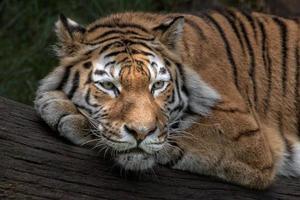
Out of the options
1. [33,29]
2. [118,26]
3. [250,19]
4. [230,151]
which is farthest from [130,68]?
[33,29]

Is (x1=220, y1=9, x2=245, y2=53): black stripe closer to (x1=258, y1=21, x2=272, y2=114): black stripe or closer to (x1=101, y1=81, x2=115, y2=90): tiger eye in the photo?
(x1=258, y1=21, x2=272, y2=114): black stripe

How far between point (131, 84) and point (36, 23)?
3516mm

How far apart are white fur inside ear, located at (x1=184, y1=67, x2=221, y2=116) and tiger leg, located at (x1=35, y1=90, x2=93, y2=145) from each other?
511mm

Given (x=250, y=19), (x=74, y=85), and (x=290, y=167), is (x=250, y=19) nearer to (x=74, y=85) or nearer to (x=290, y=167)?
(x=290, y=167)

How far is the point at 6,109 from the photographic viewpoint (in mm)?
3461

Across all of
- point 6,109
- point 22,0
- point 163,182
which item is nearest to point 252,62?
point 163,182

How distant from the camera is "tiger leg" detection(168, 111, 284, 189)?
3.64 meters

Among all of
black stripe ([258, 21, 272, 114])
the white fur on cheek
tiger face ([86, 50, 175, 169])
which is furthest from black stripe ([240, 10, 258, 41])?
tiger face ([86, 50, 175, 169])

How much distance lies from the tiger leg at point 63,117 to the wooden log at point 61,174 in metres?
0.03

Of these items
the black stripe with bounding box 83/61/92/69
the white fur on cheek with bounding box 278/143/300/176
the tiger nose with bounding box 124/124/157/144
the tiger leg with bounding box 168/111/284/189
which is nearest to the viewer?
the tiger nose with bounding box 124/124/157/144

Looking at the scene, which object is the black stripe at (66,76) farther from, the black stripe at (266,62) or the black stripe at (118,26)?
the black stripe at (266,62)

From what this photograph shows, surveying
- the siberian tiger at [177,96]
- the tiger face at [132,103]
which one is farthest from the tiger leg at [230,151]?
the tiger face at [132,103]

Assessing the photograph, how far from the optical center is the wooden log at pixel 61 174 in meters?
3.28

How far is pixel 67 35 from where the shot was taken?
356 cm
